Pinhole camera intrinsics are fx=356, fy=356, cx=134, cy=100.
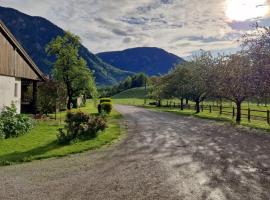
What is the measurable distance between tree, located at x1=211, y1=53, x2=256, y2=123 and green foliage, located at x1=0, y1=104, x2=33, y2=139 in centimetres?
1696

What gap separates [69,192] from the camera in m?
9.08

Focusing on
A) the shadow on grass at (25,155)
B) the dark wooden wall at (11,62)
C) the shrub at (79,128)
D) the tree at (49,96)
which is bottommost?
the shadow on grass at (25,155)

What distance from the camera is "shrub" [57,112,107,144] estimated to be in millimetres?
18578

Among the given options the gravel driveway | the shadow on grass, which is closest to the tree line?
the gravel driveway

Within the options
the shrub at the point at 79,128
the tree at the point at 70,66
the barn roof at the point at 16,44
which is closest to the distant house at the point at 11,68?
the barn roof at the point at 16,44

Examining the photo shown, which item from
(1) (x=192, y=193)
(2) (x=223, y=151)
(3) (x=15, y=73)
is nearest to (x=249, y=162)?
(2) (x=223, y=151)

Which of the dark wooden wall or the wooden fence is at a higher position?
the dark wooden wall

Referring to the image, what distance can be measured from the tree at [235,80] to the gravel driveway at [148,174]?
13.7 m

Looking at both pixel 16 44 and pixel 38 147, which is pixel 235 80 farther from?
pixel 38 147

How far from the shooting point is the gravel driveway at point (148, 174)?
895 cm

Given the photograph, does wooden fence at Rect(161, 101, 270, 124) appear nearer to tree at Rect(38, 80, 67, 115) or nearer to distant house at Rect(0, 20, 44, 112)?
tree at Rect(38, 80, 67, 115)

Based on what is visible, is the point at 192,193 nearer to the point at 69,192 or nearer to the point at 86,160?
the point at 69,192

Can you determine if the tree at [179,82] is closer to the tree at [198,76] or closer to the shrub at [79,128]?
the tree at [198,76]

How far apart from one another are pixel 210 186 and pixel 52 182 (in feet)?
14.5
